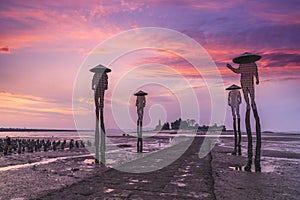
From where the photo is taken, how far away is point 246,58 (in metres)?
15.5

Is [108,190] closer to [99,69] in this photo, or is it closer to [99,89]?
[99,89]

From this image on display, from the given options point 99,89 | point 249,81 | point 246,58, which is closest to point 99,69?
point 99,89

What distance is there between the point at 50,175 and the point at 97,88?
7.04 m

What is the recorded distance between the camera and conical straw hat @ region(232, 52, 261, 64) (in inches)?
599

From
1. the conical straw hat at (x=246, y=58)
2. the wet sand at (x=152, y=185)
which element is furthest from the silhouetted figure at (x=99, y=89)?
the conical straw hat at (x=246, y=58)

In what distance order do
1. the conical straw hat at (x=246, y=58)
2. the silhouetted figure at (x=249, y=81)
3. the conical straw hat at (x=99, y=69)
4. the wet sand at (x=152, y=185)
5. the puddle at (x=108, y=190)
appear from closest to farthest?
the wet sand at (x=152, y=185) < the puddle at (x=108, y=190) < the conical straw hat at (x=246, y=58) < the silhouetted figure at (x=249, y=81) < the conical straw hat at (x=99, y=69)

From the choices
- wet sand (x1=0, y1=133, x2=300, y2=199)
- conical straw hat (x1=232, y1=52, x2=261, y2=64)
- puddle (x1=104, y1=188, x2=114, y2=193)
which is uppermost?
conical straw hat (x1=232, y1=52, x2=261, y2=64)

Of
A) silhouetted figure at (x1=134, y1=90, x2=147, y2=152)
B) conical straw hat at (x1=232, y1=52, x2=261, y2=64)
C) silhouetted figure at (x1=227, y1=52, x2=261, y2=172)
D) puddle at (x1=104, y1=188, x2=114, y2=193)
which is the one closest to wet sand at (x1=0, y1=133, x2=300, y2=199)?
puddle at (x1=104, y1=188, x2=114, y2=193)

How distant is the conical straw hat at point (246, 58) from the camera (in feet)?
49.9

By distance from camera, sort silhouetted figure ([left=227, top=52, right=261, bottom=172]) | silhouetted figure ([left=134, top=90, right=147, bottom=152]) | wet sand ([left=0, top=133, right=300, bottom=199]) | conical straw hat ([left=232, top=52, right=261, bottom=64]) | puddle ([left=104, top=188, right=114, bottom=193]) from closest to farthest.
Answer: wet sand ([left=0, top=133, right=300, bottom=199]) → puddle ([left=104, top=188, right=114, bottom=193]) → conical straw hat ([left=232, top=52, right=261, bottom=64]) → silhouetted figure ([left=227, top=52, right=261, bottom=172]) → silhouetted figure ([left=134, top=90, right=147, bottom=152])

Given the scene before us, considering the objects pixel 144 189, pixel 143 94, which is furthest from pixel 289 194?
pixel 143 94

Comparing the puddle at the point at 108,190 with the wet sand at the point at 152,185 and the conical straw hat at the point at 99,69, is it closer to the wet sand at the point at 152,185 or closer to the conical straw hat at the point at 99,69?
the wet sand at the point at 152,185

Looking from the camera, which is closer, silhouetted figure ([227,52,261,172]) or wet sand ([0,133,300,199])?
wet sand ([0,133,300,199])

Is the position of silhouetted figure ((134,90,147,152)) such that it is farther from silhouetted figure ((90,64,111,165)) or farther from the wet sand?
the wet sand
